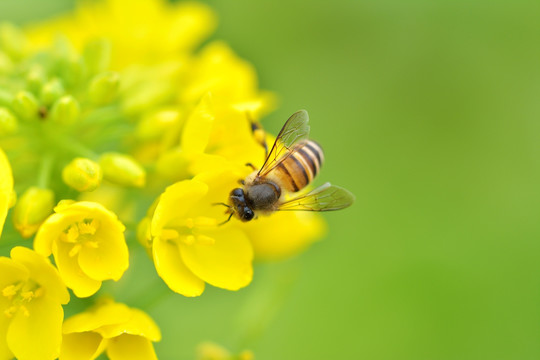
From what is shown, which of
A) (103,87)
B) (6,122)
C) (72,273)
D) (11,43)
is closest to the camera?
(72,273)

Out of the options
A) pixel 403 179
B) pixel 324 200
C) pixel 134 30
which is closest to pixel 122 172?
pixel 324 200

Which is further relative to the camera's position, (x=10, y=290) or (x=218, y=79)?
(x=218, y=79)

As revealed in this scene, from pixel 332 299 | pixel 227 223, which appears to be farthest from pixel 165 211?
pixel 332 299

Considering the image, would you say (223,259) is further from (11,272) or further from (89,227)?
(11,272)

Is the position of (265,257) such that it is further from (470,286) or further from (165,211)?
(470,286)

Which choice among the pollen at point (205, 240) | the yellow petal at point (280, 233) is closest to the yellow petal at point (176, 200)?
the pollen at point (205, 240)

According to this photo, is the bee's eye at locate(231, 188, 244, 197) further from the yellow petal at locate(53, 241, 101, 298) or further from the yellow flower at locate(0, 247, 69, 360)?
the yellow flower at locate(0, 247, 69, 360)
